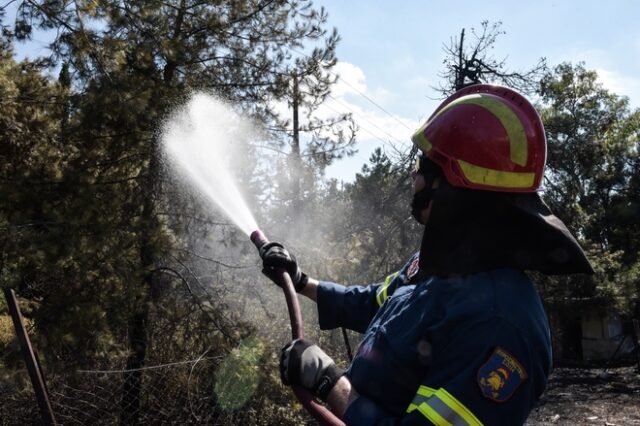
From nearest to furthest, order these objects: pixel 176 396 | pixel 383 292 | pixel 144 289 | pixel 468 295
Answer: pixel 468 295
pixel 383 292
pixel 176 396
pixel 144 289

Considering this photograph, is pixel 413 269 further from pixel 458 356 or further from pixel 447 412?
pixel 447 412

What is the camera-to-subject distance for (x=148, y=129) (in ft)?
21.9

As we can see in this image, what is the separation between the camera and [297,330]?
2.52 metres

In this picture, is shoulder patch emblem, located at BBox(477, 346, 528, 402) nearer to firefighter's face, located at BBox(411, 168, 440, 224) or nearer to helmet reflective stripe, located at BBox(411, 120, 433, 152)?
firefighter's face, located at BBox(411, 168, 440, 224)

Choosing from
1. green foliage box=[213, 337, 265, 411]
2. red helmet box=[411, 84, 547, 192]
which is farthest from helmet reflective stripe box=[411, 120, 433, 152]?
green foliage box=[213, 337, 265, 411]

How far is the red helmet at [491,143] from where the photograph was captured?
1.96 m

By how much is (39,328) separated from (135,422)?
1.37 m

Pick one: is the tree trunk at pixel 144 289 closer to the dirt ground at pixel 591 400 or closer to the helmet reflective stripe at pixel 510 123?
the helmet reflective stripe at pixel 510 123

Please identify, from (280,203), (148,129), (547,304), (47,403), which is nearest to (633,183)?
(547,304)

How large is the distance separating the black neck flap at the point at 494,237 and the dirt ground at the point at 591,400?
32.0 feet

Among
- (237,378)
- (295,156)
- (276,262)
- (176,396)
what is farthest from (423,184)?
(295,156)

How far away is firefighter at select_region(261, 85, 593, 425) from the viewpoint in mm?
1674

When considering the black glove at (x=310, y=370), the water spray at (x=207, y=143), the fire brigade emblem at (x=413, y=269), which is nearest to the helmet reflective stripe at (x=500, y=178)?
the fire brigade emblem at (x=413, y=269)

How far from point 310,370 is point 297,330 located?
1.38 ft
